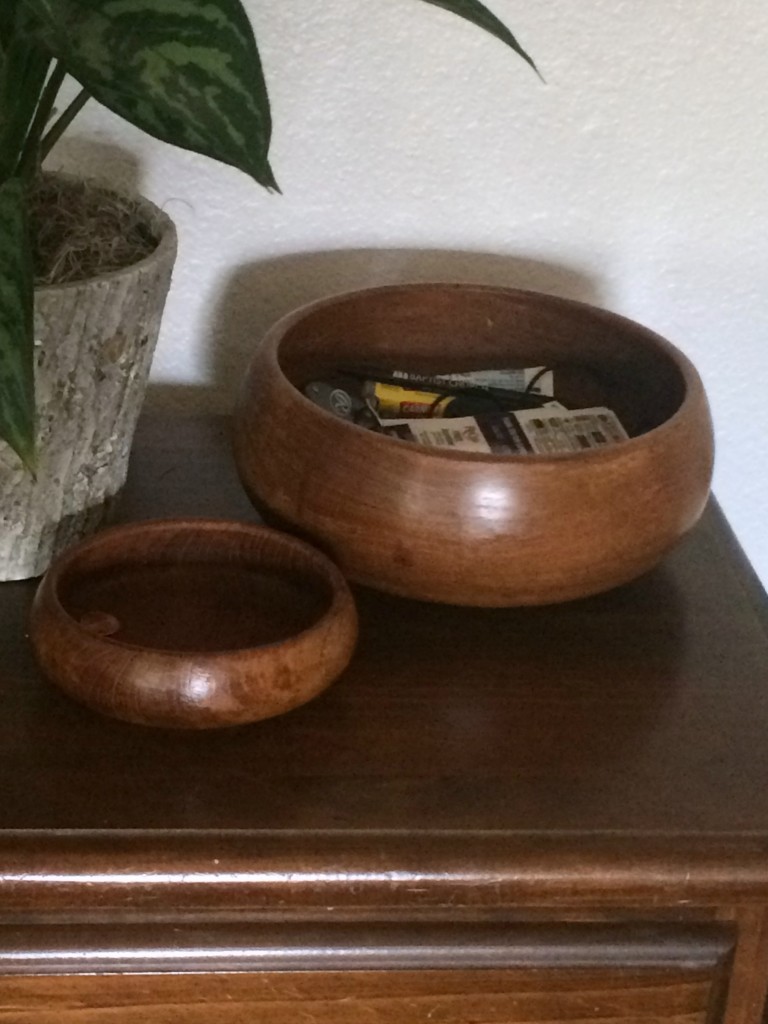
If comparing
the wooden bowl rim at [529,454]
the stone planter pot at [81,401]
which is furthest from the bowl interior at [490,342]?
the stone planter pot at [81,401]

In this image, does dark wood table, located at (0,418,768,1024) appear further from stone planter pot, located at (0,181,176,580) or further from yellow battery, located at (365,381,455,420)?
yellow battery, located at (365,381,455,420)

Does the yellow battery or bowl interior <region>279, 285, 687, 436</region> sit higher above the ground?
bowl interior <region>279, 285, 687, 436</region>

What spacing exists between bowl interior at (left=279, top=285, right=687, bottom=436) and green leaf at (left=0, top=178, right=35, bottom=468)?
0.25m

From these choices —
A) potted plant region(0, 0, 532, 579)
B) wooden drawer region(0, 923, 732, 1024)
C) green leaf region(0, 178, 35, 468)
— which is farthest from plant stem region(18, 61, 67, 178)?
wooden drawer region(0, 923, 732, 1024)

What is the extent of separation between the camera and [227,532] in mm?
588

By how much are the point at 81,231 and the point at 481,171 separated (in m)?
0.29

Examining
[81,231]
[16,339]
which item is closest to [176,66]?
[16,339]

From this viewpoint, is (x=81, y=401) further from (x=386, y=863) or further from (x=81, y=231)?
(x=386, y=863)

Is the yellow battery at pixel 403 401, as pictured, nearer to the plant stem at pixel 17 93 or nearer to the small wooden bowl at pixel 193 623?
the small wooden bowl at pixel 193 623

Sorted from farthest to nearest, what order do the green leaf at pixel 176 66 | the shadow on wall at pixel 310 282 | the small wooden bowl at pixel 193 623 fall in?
the shadow on wall at pixel 310 282 → the small wooden bowl at pixel 193 623 → the green leaf at pixel 176 66

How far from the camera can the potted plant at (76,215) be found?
38 cm

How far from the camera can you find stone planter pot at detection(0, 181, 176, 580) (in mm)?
529

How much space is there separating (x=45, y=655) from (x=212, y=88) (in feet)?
0.80

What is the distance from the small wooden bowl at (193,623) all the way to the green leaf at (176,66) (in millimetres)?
202
